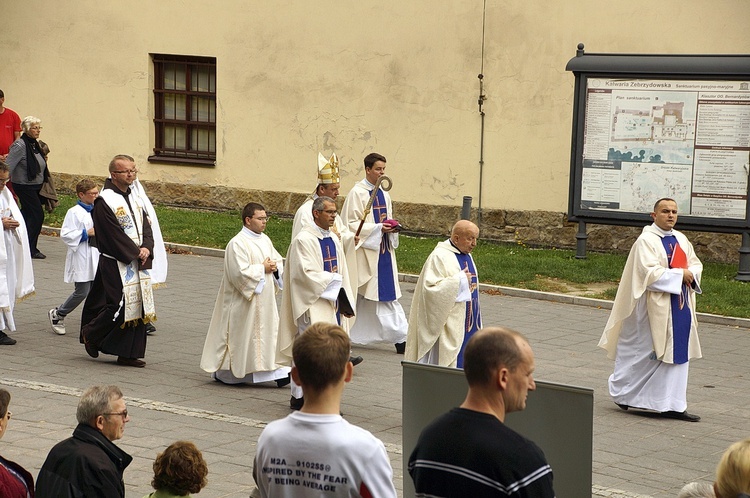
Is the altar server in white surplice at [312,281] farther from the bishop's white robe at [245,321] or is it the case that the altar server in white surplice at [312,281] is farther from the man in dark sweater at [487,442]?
the man in dark sweater at [487,442]

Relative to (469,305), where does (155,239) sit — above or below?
above

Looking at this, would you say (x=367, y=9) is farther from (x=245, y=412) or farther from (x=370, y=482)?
(x=370, y=482)

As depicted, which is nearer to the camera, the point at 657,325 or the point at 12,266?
the point at 657,325

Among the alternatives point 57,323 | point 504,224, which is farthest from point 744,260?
point 57,323

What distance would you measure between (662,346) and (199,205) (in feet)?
39.6

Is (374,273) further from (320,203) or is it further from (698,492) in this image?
(698,492)

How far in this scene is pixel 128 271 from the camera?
35.7 ft

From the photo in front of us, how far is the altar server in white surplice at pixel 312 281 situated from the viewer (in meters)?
9.85

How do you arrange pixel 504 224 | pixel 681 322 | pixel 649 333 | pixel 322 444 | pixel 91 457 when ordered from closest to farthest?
pixel 322 444 < pixel 91 457 < pixel 681 322 < pixel 649 333 < pixel 504 224

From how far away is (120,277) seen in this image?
1081cm

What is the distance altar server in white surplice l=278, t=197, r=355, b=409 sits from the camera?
9.85 meters

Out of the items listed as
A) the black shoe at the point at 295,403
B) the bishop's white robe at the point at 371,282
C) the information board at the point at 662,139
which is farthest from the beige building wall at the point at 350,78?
the black shoe at the point at 295,403

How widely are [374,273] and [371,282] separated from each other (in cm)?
10

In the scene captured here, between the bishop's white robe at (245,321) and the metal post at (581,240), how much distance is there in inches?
274
